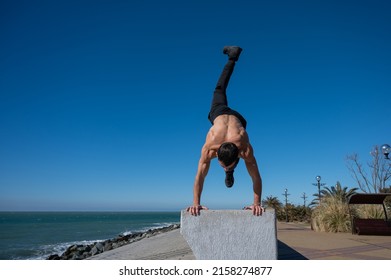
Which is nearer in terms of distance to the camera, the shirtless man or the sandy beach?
the shirtless man

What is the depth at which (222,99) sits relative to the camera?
18.1 feet

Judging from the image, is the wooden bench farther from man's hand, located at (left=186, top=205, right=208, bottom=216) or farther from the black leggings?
man's hand, located at (left=186, top=205, right=208, bottom=216)

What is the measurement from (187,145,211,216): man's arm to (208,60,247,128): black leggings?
1.01 m

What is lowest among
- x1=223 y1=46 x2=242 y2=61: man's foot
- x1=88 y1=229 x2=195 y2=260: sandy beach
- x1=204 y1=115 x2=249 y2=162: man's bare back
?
x1=88 y1=229 x2=195 y2=260: sandy beach

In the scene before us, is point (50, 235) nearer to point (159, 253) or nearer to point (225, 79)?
point (159, 253)

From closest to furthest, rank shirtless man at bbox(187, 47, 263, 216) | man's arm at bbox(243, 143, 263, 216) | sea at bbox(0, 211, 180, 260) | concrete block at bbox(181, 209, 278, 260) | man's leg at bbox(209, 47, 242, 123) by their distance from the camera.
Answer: concrete block at bbox(181, 209, 278, 260)
shirtless man at bbox(187, 47, 263, 216)
man's arm at bbox(243, 143, 263, 216)
man's leg at bbox(209, 47, 242, 123)
sea at bbox(0, 211, 180, 260)

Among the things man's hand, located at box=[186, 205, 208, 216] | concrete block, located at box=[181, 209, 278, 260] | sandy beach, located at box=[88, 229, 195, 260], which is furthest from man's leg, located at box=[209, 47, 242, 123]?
sandy beach, located at box=[88, 229, 195, 260]

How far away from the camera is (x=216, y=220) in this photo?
12.1 ft

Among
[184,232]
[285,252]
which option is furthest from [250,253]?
[285,252]

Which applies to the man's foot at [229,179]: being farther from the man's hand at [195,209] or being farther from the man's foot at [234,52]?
the man's foot at [234,52]

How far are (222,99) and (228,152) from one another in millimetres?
1803

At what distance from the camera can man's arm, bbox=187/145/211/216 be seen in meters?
3.74

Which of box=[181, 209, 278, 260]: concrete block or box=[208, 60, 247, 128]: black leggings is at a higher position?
box=[208, 60, 247, 128]: black leggings

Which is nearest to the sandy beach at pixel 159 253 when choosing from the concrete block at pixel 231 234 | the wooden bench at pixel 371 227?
the concrete block at pixel 231 234
